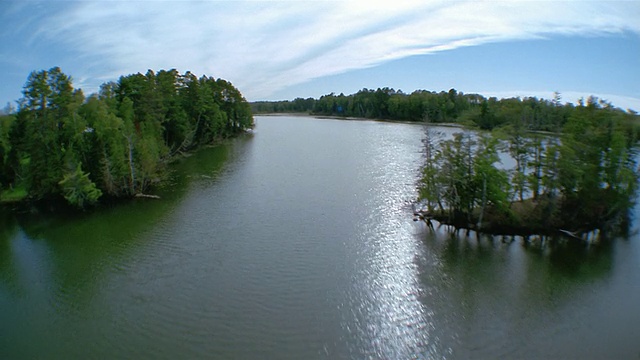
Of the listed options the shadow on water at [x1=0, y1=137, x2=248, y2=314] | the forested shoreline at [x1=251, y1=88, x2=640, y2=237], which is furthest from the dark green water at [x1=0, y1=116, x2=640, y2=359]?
the forested shoreline at [x1=251, y1=88, x2=640, y2=237]

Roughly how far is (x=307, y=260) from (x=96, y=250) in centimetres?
1193

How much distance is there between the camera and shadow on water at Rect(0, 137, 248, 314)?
727 inches

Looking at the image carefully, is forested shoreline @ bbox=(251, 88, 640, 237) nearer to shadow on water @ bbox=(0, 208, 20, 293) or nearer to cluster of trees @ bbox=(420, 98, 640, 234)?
cluster of trees @ bbox=(420, 98, 640, 234)

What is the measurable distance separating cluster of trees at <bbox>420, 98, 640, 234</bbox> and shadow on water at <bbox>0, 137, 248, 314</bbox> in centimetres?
1837

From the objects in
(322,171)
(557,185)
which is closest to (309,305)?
(557,185)

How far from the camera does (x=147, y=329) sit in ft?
49.1

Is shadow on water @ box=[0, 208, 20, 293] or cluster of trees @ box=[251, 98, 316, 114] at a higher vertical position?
cluster of trees @ box=[251, 98, 316, 114]

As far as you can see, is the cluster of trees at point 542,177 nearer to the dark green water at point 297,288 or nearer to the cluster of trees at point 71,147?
the dark green water at point 297,288

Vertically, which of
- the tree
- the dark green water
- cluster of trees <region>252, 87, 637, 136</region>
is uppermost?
cluster of trees <region>252, 87, 637, 136</region>

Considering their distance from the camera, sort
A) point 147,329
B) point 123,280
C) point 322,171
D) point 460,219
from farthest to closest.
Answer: point 322,171, point 460,219, point 123,280, point 147,329

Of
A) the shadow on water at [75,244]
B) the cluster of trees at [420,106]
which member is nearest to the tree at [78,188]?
the shadow on water at [75,244]

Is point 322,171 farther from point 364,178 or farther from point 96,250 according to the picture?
point 96,250

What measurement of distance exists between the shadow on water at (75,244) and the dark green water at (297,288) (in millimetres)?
118

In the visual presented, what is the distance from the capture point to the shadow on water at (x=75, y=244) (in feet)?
60.5
